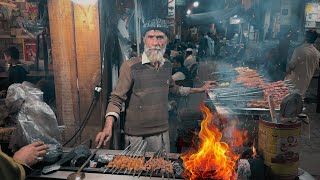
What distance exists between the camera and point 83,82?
6113 mm

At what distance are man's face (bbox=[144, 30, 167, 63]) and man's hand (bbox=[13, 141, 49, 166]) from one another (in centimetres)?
231

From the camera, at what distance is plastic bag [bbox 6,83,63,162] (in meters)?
4.06

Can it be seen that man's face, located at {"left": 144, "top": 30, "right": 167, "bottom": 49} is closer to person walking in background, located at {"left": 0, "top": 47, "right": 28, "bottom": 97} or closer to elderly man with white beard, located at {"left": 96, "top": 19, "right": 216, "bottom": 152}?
elderly man with white beard, located at {"left": 96, "top": 19, "right": 216, "bottom": 152}

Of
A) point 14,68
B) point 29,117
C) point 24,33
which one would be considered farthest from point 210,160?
point 14,68

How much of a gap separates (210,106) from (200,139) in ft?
7.09

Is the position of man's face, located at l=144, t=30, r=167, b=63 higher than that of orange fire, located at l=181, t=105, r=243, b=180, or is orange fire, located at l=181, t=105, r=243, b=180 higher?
man's face, located at l=144, t=30, r=167, b=63

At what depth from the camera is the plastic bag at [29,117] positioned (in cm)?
406

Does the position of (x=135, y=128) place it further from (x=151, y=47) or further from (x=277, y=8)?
(x=277, y=8)

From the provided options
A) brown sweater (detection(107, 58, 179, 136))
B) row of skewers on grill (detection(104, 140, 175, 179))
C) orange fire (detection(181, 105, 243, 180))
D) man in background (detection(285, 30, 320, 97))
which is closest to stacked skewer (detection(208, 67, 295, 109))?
brown sweater (detection(107, 58, 179, 136))

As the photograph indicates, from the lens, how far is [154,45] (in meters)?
4.70

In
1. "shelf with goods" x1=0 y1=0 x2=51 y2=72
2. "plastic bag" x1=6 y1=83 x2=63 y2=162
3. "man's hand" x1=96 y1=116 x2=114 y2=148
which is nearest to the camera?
"man's hand" x1=96 y1=116 x2=114 y2=148

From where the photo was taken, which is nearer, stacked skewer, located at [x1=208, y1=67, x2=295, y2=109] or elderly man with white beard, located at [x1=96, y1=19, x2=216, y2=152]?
elderly man with white beard, located at [x1=96, y1=19, x2=216, y2=152]

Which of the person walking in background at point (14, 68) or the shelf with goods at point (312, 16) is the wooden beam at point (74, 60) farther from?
the shelf with goods at point (312, 16)

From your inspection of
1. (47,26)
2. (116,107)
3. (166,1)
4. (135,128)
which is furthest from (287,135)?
(166,1)
